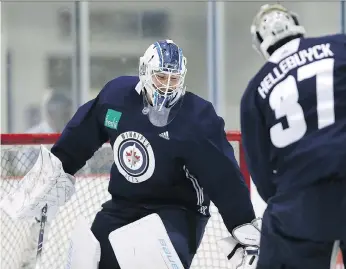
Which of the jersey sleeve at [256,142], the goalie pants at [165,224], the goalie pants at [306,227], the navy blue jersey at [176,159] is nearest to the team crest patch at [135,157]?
the navy blue jersey at [176,159]

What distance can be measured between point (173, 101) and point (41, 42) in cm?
300

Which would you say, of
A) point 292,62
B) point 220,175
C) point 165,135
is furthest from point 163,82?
point 292,62

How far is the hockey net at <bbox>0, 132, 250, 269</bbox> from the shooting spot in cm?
290

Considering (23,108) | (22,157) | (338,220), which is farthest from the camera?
(23,108)

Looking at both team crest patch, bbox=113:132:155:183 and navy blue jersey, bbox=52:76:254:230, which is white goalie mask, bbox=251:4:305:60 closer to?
navy blue jersey, bbox=52:76:254:230

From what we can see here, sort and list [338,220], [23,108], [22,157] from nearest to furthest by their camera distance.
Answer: [338,220] < [22,157] < [23,108]

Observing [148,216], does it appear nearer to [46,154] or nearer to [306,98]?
[46,154]

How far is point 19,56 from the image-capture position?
5148 millimetres

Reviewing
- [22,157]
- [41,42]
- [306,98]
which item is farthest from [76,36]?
[306,98]

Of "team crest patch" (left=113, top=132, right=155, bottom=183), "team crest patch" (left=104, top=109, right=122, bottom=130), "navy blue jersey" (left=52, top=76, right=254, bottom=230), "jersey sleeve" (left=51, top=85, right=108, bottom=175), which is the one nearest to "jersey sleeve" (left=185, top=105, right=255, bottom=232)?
"navy blue jersey" (left=52, top=76, right=254, bottom=230)

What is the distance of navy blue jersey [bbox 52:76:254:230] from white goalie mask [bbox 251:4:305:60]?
0.41 m

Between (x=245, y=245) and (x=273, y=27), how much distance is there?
26.5 inches

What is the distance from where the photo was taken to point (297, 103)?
5.88 ft

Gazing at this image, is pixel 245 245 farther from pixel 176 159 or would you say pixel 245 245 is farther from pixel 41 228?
pixel 41 228
